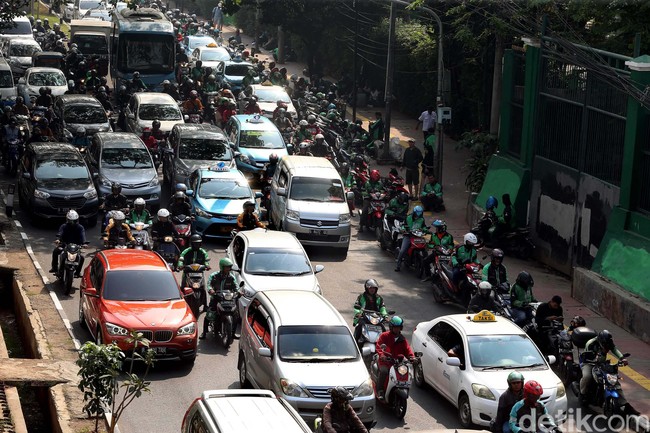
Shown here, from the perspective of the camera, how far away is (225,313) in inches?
830

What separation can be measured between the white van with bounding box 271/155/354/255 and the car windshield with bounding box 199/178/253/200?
818 millimetres

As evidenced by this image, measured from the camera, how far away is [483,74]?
4169 cm

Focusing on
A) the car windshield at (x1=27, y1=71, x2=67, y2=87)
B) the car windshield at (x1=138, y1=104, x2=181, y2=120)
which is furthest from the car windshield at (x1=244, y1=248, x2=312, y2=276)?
the car windshield at (x1=27, y1=71, x2=67, y2=87)

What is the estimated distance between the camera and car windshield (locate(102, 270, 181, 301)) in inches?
794

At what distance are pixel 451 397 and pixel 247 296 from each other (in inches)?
210

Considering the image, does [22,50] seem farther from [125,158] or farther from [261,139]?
[125,158]

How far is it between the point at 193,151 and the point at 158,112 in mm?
6052

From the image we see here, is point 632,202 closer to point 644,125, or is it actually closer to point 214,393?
point 644,125

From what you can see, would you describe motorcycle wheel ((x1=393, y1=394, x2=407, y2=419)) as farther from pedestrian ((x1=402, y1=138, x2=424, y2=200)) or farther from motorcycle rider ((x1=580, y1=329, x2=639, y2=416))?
pedestrian ((x1=402, y1=138, x2=424, y2=200))

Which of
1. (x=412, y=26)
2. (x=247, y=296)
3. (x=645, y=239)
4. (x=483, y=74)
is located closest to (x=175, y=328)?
(x=247, y=296)

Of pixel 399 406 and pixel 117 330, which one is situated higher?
pixel 117 330

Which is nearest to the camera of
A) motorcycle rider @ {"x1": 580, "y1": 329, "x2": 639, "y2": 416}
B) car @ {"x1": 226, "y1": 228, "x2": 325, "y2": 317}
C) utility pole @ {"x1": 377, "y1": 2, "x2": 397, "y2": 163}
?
motorcycle rider @ {"x1": 580, "y1": 329, "x2": 639, "y2": 416}

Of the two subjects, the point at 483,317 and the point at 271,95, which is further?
the point at 271,95

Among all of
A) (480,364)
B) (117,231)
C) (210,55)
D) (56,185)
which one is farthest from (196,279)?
(210,55)
